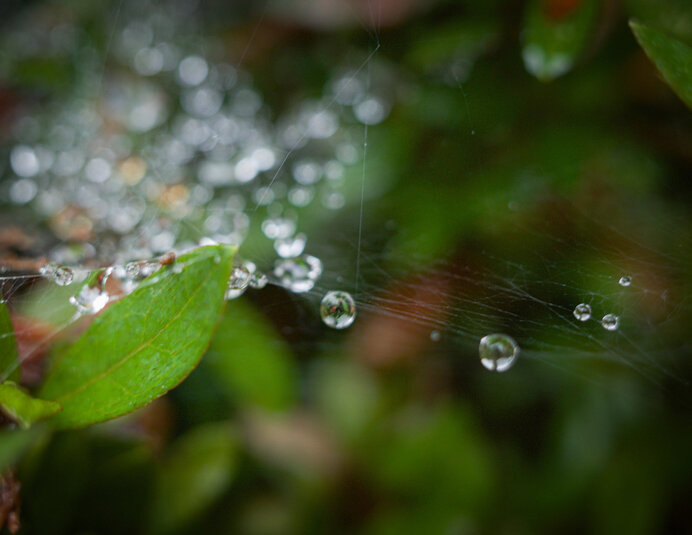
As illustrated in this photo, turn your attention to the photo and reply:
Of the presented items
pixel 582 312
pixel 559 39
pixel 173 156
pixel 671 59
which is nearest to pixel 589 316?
pixel 582 312

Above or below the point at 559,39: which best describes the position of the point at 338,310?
below

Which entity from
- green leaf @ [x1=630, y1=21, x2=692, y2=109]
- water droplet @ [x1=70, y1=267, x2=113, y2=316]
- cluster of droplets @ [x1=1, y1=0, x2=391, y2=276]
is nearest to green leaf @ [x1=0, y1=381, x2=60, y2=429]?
water droplet @ [x1=70, y1=267, x2=113, y2=316]

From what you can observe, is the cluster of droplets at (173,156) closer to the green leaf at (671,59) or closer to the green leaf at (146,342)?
the green leaf at (146,342)

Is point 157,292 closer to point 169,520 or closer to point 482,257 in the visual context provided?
point 169,520

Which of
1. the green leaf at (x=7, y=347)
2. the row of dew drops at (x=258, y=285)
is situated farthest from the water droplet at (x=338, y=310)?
the green leaf at (x=7, y=347)

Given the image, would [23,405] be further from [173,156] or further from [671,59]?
[173,156]

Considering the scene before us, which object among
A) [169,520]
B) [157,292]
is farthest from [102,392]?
[169,520]
